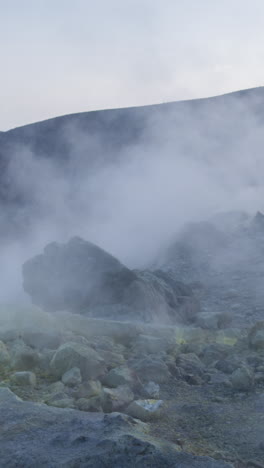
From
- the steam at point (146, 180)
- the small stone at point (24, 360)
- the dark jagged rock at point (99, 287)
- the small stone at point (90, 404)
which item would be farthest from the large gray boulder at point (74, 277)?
the small stone at point (90, 404)

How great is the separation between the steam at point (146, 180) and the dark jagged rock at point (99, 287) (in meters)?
2.91

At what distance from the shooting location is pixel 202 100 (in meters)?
22.1

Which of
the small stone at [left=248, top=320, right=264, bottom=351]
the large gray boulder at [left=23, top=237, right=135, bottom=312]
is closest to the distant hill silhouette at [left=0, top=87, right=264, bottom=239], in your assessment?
the large gray boulder at [left=23, top=237, right=135, bottom=312]

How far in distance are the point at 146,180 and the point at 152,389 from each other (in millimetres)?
12201

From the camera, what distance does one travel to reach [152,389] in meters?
3.65

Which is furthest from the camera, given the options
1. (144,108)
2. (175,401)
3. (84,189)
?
(144,108)

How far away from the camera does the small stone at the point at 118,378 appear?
3.67 meters

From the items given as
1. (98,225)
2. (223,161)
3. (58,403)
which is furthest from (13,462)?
(223,161)

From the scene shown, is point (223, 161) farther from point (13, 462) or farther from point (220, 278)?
point (13, 462)

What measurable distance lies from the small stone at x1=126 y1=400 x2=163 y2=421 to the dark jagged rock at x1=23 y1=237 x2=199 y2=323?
3.62 m

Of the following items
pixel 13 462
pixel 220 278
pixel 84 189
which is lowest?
pixel 13 462

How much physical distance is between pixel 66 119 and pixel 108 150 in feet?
10.8

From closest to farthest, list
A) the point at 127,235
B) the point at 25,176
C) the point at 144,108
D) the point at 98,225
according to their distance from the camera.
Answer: the point at 127,235 → the point at 98,225 → the point at 25,176 → the point at 144,108

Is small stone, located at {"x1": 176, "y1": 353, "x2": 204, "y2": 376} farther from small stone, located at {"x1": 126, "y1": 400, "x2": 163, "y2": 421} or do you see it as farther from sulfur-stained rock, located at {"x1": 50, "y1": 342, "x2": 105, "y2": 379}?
small stone, located at {"x1": 126, "y1": 400, "x2": 163, "y2": 421}
